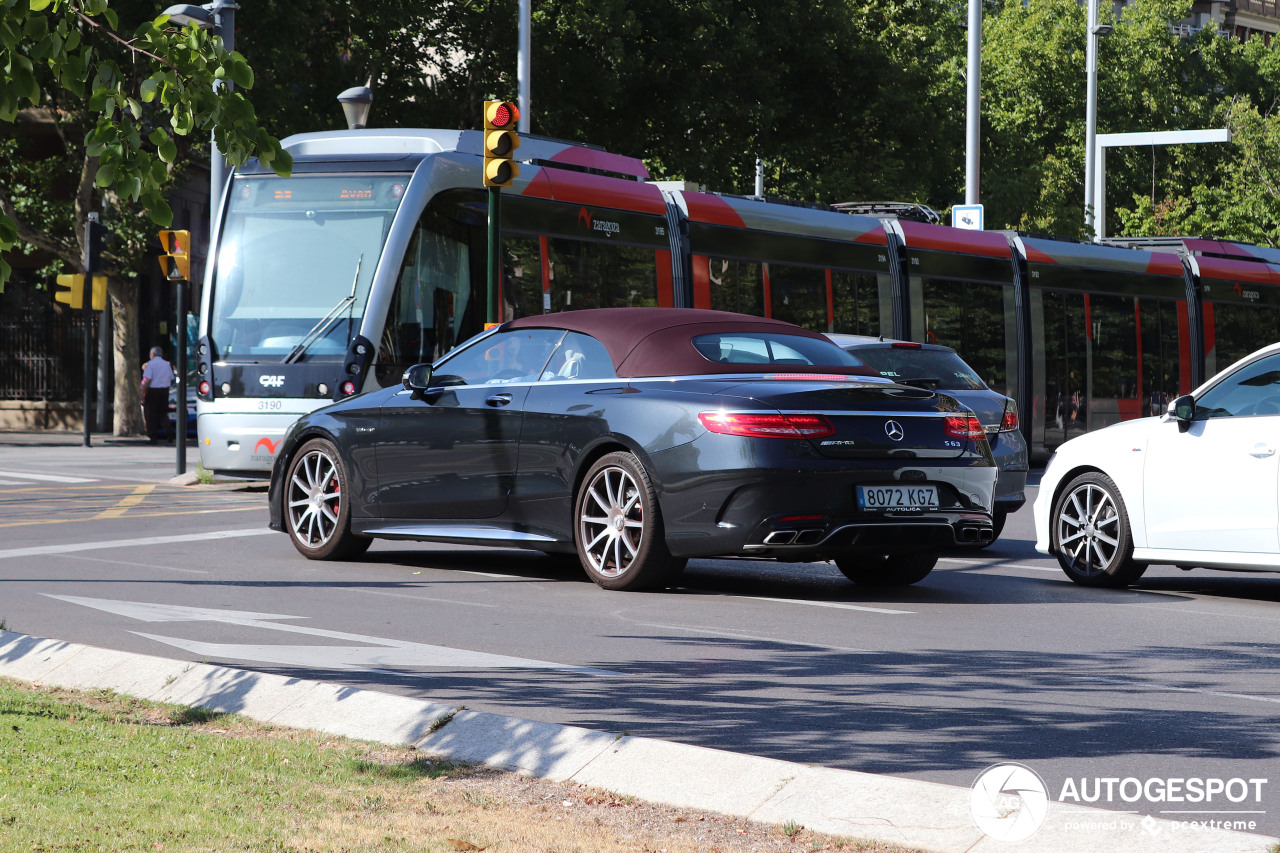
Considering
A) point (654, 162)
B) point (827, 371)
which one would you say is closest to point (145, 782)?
point (827, 371)

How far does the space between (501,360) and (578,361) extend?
0.62 metres

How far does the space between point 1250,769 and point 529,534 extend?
543 cm

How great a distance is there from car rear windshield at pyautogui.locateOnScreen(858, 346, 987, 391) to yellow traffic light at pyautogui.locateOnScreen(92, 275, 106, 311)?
18166 mm

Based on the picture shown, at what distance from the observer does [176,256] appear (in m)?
19.8

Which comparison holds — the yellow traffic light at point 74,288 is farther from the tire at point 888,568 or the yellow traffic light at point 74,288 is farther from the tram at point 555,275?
the tire at point 888,568

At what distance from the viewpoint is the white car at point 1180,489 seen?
966 centimetres

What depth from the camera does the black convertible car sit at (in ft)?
29.9

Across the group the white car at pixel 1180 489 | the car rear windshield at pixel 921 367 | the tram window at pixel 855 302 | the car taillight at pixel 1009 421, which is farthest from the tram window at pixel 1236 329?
the white car at pixel 1180 489

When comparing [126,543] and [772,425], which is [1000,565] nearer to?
[772,425]

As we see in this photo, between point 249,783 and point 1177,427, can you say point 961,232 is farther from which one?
point 249,783

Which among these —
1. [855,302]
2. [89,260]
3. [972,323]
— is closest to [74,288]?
[89,260]

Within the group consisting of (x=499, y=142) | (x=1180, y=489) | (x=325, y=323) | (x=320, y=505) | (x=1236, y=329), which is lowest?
(x=320, y=505)

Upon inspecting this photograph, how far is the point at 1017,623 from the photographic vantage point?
345 inches

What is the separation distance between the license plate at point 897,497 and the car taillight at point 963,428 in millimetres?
338
